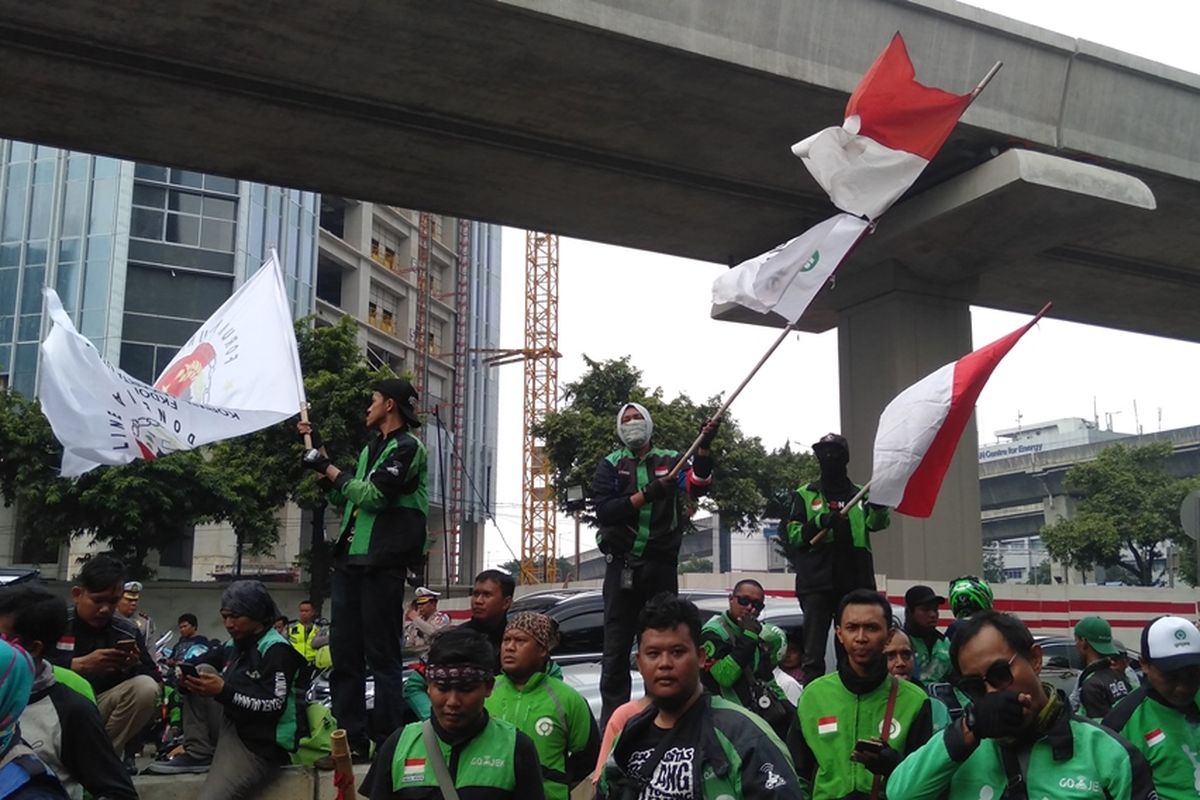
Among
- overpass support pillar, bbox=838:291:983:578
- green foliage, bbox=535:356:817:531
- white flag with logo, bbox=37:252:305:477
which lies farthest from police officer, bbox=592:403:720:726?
green foliage, bbox=535:356:817:531

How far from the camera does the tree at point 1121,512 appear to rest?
4950 cm

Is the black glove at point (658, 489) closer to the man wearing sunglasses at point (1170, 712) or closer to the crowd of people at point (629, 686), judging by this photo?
the crowd of people at point (629, 686)

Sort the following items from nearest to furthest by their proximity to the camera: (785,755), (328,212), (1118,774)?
(1118,774), (785,755), (328,212)

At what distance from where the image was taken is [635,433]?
7.55 metres

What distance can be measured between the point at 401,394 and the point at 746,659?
8.19ft

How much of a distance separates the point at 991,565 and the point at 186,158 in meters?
77.4

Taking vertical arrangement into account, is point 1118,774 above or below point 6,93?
below

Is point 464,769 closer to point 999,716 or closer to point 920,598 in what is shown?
point 999,716

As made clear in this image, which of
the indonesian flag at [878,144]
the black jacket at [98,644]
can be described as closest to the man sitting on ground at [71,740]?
the black jacket at [98,644]

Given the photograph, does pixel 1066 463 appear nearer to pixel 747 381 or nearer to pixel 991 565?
pixel 991 565

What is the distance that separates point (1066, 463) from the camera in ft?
243

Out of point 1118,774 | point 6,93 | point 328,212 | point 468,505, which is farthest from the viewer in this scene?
point 468,505

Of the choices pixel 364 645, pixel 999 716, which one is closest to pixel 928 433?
pixel 364 645

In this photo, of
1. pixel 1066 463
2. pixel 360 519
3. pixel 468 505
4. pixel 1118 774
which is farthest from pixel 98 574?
pixel 1066 463
